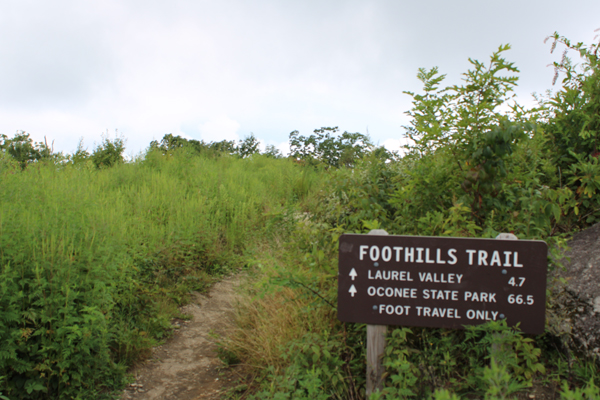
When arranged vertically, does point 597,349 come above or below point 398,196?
below

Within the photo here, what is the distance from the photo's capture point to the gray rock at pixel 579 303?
8.91 ft

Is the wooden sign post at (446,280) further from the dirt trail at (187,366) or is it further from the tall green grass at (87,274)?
the dirt trail at (187,366)

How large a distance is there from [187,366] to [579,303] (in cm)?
346

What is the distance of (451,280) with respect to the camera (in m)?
2.59

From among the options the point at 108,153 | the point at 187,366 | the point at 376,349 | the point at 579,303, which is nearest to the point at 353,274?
the point at 376,349

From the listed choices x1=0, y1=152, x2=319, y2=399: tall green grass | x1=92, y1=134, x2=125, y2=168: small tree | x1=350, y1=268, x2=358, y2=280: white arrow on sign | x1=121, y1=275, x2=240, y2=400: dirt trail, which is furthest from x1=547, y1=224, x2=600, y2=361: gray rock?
x1=92, y1=134, x2=125, y2=168: small tree

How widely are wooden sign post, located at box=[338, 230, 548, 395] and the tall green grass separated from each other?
1.11 m

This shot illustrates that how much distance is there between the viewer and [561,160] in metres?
4.41

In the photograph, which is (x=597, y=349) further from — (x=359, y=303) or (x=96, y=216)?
(x=96, y=216)

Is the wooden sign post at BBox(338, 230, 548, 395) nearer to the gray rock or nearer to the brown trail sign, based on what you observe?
the brown trail sign

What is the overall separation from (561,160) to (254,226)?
17.8 feet

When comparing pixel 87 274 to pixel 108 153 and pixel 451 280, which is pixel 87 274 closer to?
pixel 451 280

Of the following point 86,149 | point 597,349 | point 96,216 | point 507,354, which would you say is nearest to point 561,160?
point 597,349

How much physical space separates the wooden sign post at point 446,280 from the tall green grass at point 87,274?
111 cm
